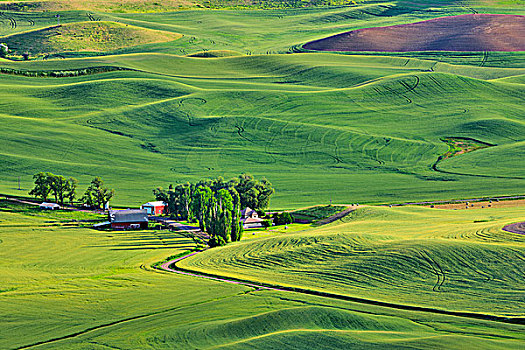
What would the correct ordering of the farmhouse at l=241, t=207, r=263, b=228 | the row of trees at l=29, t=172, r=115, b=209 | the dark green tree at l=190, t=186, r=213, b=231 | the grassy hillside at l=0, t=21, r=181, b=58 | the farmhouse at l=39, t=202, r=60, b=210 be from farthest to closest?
Result: the grassy hillside at l=0, t=21, r=181, b=58 → the row of trees at l=29, t=172, r=115, b=209 → the farmhouse at l=39, t=202, r=60, b=210 → the farmhouse at l=241, t=207, r=263, b=228 → the dark green tree at l=190, t=186, r=213, b=231

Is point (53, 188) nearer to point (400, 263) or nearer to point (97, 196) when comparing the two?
point (97, 196)

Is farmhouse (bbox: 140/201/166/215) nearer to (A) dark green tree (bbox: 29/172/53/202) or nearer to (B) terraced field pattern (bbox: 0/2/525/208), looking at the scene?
(B) terraced field pattern (bbox: 0/2/525/208)

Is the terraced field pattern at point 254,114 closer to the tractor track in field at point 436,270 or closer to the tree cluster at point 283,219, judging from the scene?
the tree cluster at point 283,219

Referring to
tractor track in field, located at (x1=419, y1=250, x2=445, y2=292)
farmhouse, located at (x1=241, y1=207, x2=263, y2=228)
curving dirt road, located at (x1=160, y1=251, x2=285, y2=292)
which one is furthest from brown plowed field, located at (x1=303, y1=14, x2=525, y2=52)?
tractor track in field, located at (x1=419, y1=250, x2=445, y2=292)

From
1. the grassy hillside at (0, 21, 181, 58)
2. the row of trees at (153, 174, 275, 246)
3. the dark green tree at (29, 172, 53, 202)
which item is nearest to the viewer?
the row of trees at (153, 174, 275, 246)

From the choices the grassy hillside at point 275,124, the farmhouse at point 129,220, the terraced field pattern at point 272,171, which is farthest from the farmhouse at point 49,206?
the farmhouse at point 129,220

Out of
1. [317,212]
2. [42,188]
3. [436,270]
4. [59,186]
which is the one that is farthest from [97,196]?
[436,270]
